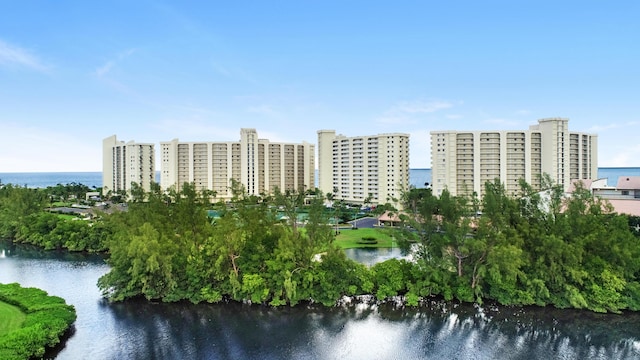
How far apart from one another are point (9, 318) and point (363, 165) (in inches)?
2046

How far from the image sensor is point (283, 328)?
19844 mm

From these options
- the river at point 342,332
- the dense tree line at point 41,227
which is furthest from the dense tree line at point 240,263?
the dense tree line at point 41,227

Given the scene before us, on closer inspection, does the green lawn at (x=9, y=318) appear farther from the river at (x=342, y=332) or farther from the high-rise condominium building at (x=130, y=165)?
the high-rise condominium building at (x=130, y=165)

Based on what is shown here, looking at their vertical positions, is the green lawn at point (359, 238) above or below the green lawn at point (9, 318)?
above

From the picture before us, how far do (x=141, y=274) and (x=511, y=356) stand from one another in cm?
1854

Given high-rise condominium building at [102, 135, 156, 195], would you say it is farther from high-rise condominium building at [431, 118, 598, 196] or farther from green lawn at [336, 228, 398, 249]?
high-rise condominium building at [431, 118, 598, 196]

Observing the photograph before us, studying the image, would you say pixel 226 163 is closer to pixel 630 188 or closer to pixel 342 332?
pixel 630 188

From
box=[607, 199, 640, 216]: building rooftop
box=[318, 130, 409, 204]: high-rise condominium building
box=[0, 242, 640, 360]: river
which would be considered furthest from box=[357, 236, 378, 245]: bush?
box=[607, 199, 640, 216]: building rooftop

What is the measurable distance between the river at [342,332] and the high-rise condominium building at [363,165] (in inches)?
1497

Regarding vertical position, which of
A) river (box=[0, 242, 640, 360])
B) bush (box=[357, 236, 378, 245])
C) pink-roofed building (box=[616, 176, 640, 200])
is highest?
pink-roofed building (box=[616, 176, 640, 200])

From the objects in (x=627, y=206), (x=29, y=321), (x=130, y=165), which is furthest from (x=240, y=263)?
(x=130, y=165)

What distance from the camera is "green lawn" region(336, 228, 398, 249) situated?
38.7 m

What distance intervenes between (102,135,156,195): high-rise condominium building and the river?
184 feet

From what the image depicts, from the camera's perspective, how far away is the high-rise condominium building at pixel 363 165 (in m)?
63.3
